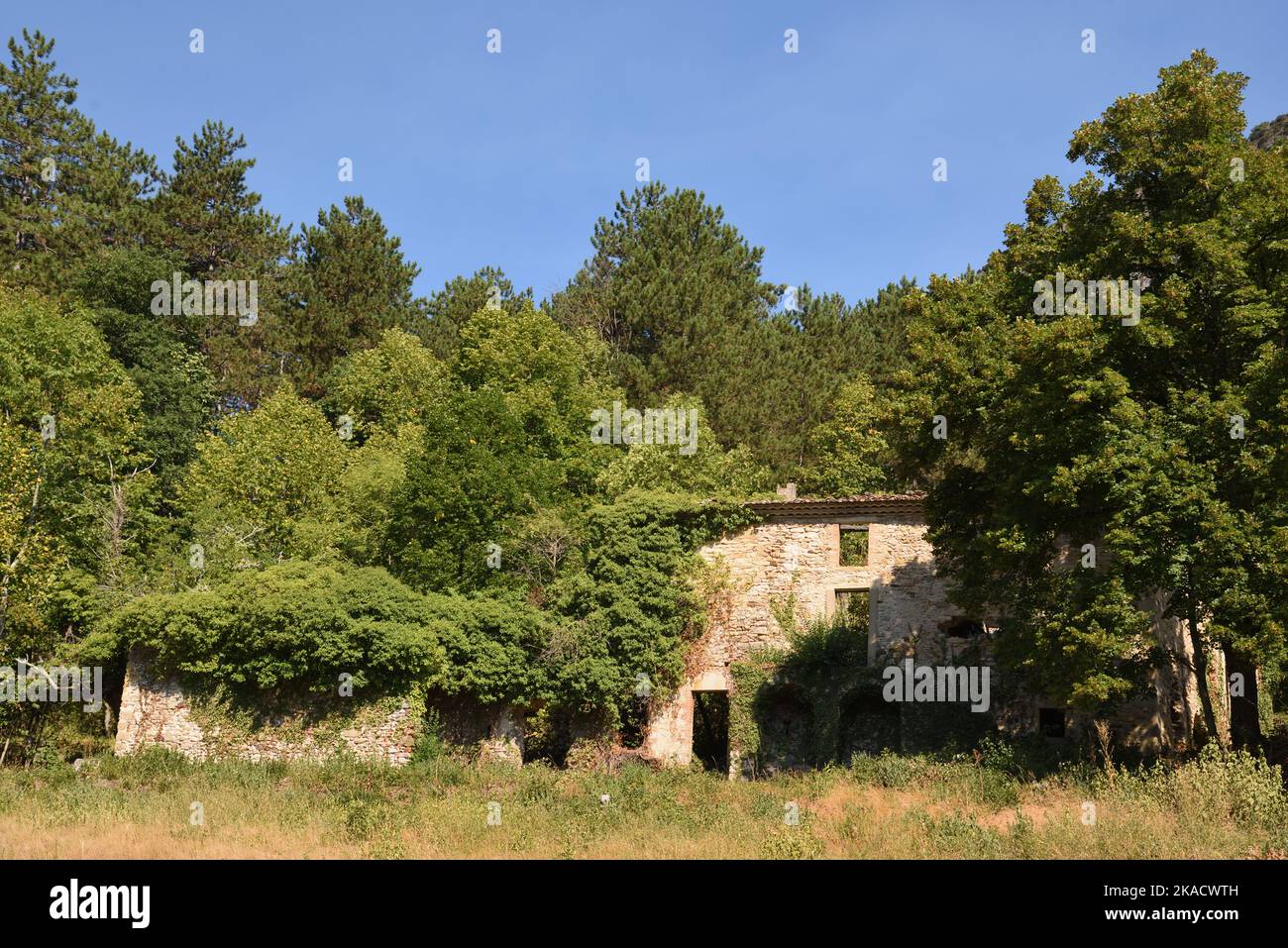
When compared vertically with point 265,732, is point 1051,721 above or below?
above

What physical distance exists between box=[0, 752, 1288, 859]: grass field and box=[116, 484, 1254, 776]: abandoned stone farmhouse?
146 centimetres

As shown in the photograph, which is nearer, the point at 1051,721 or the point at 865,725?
the point at 1051,721

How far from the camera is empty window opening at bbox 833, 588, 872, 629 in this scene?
26844 mm

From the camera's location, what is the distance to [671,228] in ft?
158

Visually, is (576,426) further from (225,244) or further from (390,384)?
(225,244)

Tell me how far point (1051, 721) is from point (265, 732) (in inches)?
659

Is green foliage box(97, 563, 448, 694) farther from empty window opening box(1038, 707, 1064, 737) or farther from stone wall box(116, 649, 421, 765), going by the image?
empty window opening box(1038, 707, 1064, 737)

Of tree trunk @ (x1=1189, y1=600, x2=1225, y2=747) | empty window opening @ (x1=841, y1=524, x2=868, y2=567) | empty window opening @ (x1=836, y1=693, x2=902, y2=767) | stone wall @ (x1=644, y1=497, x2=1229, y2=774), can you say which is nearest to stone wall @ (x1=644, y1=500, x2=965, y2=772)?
stone wall @ (x1=644, y1=497, x2=1229, y2=774)

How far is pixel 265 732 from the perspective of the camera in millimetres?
23906

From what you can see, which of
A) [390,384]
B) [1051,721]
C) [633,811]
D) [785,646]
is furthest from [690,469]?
[633,811]

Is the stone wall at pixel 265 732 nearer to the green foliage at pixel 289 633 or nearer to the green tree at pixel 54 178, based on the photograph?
the green foliage at pixel 289 633

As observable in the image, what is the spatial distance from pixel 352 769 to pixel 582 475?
1368 cm

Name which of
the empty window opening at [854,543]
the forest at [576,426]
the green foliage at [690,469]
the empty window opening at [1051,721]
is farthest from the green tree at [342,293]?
the empty window opening at [1051,721]

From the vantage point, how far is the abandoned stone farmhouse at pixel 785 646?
78.0ft
